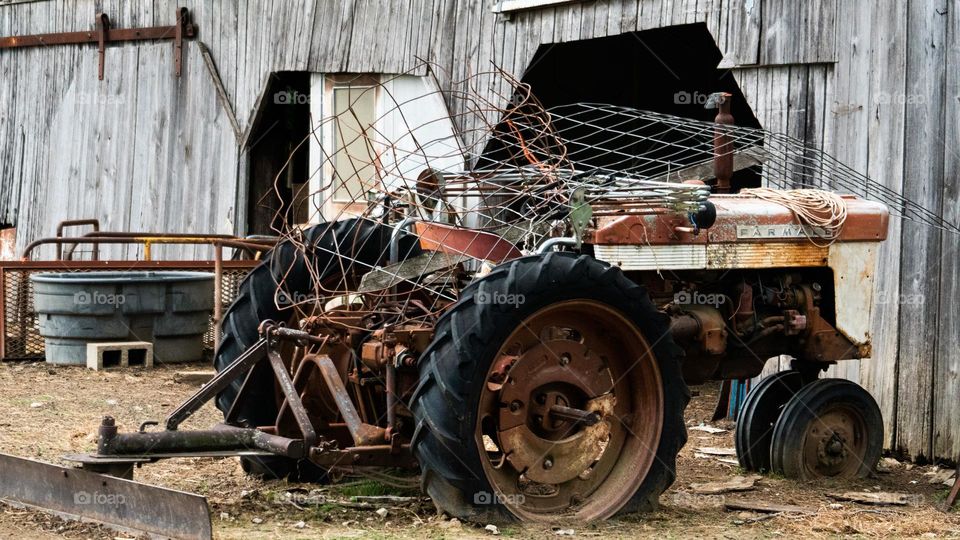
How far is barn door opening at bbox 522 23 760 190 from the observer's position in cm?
1327

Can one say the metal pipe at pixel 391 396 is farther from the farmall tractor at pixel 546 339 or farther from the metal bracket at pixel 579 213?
the metal bracket at pixel 579 213

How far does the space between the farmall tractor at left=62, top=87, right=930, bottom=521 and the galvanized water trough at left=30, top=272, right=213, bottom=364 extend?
5.10 metres

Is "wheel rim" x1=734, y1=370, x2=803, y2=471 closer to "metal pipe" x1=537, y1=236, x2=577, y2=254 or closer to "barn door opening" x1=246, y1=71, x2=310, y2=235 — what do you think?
"metal pipe" x1=537, y1=236, x2=577, y2=254

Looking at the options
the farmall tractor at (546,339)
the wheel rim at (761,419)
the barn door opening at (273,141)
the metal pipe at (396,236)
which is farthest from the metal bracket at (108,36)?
the wheel rim at (761,419)

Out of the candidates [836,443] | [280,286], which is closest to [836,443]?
[836,443]

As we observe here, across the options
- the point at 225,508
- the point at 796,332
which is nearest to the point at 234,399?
the point at 225,508

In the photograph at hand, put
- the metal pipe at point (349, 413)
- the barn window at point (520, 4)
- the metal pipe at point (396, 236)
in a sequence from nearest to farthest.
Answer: the metal pipe at point (349, 413)
the metal pipe at point (396, 236)
the barn window at point (520, 4)

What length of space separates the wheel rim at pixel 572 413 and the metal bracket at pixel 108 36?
405 inches

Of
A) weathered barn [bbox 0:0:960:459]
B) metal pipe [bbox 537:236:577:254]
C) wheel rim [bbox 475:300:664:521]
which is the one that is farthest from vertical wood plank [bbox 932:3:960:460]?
metal pipe [bbox 537:236:577:254]

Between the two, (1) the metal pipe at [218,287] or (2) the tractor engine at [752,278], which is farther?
(1) the metal pipe at [218,287]

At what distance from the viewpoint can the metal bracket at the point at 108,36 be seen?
15562mm

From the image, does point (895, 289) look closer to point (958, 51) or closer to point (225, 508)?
point (958, 51)

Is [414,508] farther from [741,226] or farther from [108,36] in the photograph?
[108,36]

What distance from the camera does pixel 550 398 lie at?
20.5 ft
